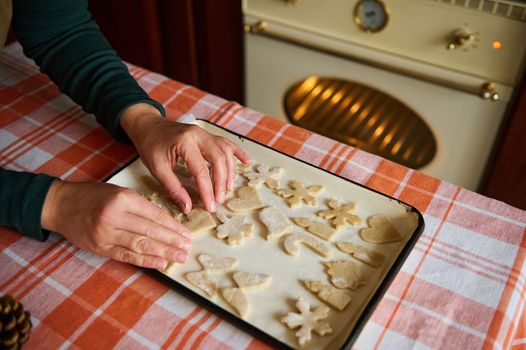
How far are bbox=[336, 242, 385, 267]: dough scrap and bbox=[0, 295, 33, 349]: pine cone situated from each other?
0.37 m

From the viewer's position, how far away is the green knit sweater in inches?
31.7

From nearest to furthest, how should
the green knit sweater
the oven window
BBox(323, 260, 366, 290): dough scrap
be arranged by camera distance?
BBox(323, 260, 366, 290): dough scrap < the green knit sweater < the oven window

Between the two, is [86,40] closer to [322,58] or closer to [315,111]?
[322,58]

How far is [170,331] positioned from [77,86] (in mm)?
479

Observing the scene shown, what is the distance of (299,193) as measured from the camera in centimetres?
70

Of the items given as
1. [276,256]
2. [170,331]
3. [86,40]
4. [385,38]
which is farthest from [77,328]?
[385,38]

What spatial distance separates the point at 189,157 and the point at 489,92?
0.79 meters

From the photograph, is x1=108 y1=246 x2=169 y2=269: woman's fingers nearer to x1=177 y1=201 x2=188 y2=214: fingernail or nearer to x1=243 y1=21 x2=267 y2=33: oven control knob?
x1=177 y1=201 x2=188 y2=214: fingernail

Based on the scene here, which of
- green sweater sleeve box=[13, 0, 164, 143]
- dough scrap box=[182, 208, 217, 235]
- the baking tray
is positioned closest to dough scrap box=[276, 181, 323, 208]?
the baking tray

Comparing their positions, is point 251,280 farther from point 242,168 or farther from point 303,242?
point 242,168

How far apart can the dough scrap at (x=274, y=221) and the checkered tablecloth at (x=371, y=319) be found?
0.13m

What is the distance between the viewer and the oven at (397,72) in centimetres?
113

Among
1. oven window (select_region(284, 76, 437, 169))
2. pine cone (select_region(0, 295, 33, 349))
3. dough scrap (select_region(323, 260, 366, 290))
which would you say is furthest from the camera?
oven window (select_region(284, 76, 437, 169))

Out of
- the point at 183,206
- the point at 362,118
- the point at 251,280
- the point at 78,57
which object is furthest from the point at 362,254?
the point at 362,118
